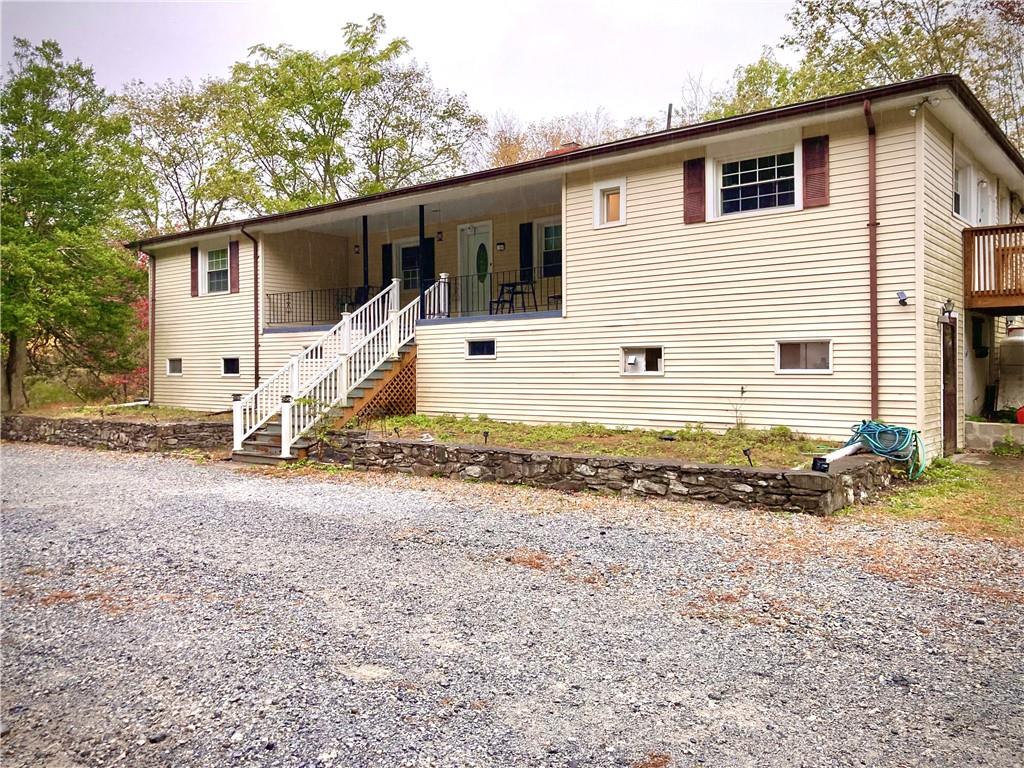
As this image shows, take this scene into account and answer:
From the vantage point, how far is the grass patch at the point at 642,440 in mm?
8516

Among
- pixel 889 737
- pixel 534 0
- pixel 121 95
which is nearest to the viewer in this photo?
pixel 889 737

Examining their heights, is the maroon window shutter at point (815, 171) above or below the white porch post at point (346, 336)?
above

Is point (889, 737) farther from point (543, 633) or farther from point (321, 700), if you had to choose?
point (321, 700)

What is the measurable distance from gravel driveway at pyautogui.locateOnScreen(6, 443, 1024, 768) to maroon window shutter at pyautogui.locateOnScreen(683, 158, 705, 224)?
535 cm

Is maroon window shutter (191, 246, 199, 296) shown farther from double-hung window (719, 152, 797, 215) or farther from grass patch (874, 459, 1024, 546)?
grass patch (874, 459, 1024, 546)

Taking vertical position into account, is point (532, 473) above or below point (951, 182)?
below

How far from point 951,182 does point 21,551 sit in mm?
12091

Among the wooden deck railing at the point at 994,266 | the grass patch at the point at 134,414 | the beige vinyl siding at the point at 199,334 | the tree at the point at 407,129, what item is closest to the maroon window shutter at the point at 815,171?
the wooden deck railing at the point at 994,266

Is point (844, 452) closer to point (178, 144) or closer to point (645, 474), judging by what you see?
point (645, 474)

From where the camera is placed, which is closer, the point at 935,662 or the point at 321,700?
the point at 321,700

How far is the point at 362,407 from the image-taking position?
12.2 meters

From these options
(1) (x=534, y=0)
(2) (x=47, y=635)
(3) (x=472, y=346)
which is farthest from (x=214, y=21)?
(1) (x=534, y=0)

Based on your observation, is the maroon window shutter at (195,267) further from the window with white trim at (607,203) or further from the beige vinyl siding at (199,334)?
the window with white trim at (607,203)

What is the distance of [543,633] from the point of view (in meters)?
3.95
